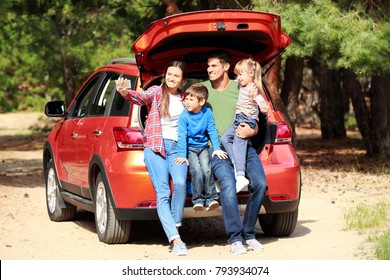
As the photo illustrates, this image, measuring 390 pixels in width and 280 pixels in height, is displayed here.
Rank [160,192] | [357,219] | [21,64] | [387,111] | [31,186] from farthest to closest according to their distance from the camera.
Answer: [21,64] < [387,111] < [31,186] < [357,219] < [160,192]

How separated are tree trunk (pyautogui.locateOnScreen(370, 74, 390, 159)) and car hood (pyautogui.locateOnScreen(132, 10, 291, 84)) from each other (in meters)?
10.7

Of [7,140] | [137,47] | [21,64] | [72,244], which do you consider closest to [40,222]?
[72,244]

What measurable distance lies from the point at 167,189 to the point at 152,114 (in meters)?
0.75

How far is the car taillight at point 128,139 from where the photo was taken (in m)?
8.94

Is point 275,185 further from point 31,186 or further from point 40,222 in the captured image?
point 31,186

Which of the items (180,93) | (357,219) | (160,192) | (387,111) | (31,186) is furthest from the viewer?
(387,111)

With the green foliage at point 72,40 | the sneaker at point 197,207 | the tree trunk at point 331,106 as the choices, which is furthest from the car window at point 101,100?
the tree trunk at point 331,106

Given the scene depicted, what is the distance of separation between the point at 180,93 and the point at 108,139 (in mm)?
820

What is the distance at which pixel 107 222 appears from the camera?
920cm

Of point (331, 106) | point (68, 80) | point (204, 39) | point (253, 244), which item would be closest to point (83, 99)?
point (204, 39)

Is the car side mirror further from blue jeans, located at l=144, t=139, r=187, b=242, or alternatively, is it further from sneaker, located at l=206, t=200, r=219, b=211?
sneaker, located at l=206, t=200, r=219, b=211

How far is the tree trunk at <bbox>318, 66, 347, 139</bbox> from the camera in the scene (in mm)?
28748

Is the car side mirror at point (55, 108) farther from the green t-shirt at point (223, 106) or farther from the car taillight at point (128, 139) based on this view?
the green t-shirt at point (223, 106)

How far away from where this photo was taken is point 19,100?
50.8 metres
